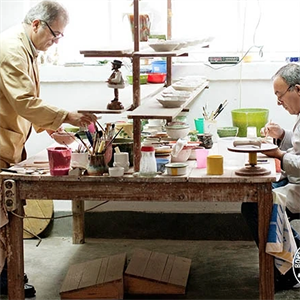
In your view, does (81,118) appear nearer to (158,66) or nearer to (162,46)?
(162,46)

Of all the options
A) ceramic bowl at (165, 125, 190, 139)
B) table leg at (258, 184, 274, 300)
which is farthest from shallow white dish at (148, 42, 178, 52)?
table leg at (258, 184, 274, 300)

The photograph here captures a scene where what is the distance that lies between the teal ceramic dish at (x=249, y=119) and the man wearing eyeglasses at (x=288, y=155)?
41cm

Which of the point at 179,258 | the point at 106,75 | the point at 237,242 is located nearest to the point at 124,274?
the point at 179,258

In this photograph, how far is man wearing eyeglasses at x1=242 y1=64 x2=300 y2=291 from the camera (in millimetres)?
4324

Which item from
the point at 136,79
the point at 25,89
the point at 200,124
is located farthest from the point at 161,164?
the point at 200,124

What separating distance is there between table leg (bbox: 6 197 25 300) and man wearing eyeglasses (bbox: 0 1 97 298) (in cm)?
5

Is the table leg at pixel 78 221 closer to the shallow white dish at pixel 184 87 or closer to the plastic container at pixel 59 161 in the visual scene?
the shallow white dish at pixel 184 87

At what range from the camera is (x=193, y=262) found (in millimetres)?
5293

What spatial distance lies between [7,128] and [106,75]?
4.51 ft

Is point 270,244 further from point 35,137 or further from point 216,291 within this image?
point 35,137

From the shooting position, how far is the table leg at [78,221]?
560 cm

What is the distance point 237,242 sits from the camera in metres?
5.68

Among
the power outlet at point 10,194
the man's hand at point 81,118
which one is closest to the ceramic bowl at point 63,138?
the man's hand at point 81,118

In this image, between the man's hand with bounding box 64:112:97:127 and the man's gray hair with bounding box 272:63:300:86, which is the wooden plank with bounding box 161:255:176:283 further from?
the man's gray hair with bounding box 272:63:300:86
